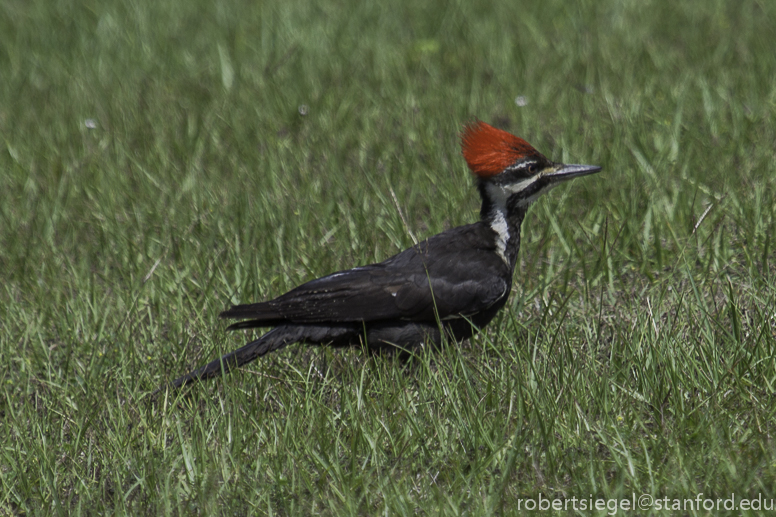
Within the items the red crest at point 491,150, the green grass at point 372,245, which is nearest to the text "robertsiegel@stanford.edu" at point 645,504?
the green grass at point 372,245

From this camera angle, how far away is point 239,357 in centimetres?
417

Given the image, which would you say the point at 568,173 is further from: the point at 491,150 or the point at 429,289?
the point at 429,289

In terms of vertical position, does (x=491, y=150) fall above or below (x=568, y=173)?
above

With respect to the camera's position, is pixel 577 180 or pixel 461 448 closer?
pixel 461 448

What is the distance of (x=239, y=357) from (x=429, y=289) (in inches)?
38.4

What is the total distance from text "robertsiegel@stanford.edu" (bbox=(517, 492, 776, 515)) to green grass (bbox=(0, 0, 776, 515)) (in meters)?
0.04

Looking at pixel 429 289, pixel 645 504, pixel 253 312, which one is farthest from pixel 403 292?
pixel 645 504

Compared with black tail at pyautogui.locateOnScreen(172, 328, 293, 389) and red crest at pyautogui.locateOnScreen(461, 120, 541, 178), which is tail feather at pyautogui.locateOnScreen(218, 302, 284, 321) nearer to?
black tail at pyautogui.locateOnScreen(172, 328, 293, 389)

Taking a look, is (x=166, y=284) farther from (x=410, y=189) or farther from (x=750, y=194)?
(x=750, y=194)

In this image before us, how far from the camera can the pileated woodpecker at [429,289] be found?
4.27 metres

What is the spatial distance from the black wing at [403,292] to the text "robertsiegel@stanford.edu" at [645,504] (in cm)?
148

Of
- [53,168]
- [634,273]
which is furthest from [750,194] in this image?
[53,168]

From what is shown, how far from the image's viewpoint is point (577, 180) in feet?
18.7

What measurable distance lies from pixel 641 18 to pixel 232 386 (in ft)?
20.4
